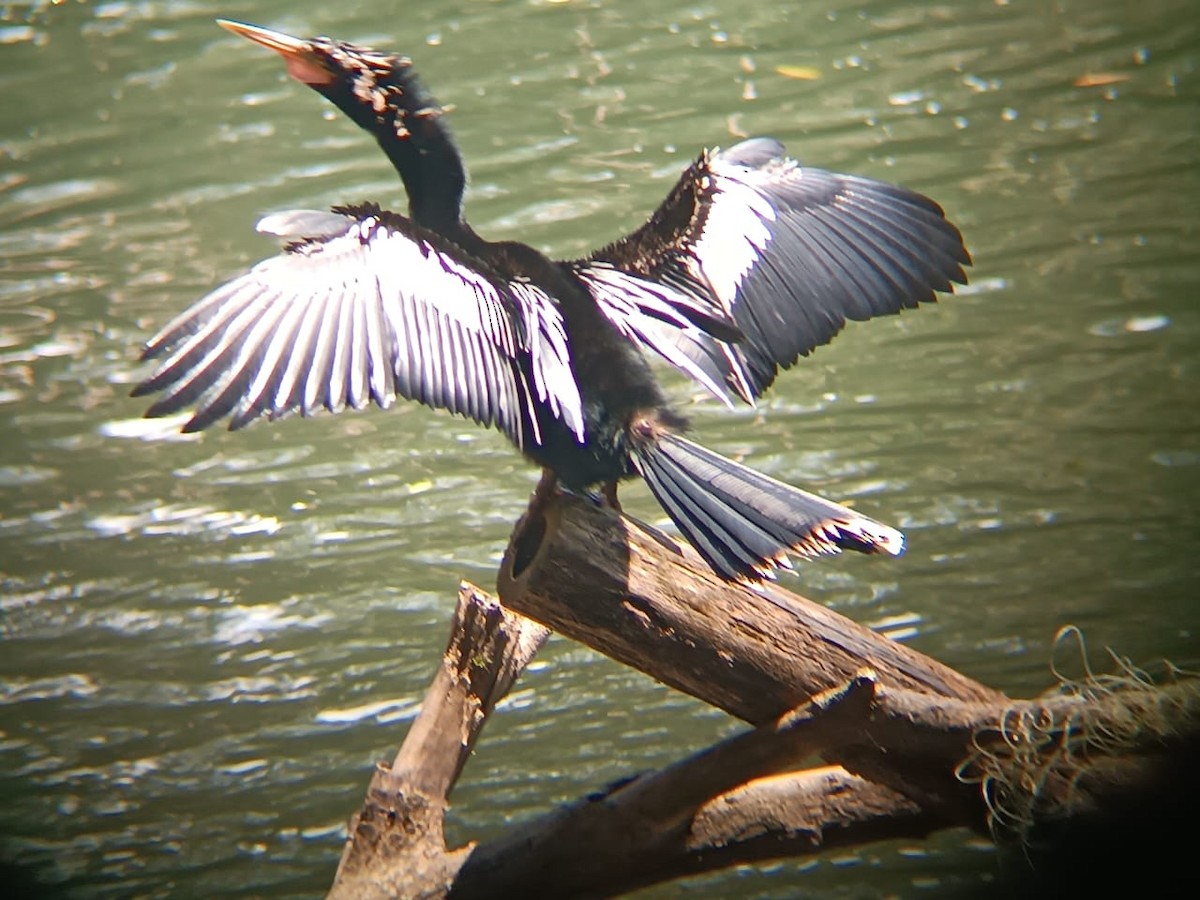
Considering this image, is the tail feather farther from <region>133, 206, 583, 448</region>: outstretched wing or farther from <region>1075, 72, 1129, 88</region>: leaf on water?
<region>1075, 72, 1129, 88</region>: leaf on water

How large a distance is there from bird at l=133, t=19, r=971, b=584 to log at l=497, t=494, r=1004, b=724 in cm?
7

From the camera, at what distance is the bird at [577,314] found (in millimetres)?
1727

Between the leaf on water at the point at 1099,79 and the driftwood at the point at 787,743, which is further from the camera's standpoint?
the leaf on water at the point at 1099,79

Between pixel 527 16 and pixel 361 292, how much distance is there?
188 cm

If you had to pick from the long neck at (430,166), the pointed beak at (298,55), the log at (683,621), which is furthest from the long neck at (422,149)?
the log at (683,621)

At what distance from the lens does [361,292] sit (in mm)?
1834

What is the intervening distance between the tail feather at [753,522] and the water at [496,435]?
206cm

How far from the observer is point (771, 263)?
2.29m

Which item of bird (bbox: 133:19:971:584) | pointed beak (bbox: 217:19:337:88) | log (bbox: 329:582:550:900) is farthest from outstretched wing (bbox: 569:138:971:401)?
pointed beak (bbox: 217:19:337:88)

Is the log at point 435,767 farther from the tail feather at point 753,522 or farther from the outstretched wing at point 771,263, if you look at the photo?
the outstretched wing at point 771,263

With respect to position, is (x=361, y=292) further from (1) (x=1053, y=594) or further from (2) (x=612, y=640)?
(1) (x=1053, y=594)

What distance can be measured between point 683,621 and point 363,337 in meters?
Result: 0.66

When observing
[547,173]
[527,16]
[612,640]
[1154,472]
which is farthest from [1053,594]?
[612,640]

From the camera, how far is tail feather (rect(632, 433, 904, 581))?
5.63ft
